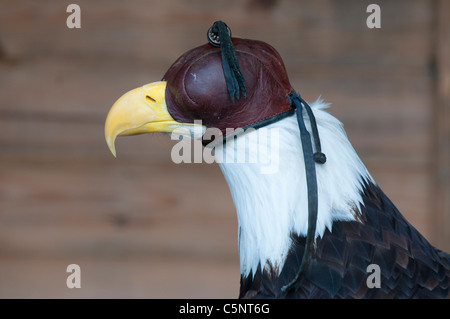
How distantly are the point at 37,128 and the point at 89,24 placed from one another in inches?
20.9

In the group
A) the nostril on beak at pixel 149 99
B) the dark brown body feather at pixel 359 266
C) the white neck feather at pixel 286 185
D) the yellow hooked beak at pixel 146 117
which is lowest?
the dark brown body feather at pixel 359 266

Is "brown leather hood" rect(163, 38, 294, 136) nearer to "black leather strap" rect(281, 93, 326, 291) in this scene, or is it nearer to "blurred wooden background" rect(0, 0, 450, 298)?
"black leather strap" rect(281, 93, 326, 291)

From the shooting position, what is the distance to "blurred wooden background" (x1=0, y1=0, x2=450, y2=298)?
8.41 feet

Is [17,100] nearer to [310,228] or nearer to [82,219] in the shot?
[82,219]

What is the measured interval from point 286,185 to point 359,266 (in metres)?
0.24

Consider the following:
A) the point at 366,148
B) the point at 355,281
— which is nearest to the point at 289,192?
the point at 355,281

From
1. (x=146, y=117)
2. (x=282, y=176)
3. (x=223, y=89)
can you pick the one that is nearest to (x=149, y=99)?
(x=146, y=117)

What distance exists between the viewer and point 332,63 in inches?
102

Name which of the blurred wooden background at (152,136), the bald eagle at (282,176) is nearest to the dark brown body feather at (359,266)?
the bald eagle at (282,176)

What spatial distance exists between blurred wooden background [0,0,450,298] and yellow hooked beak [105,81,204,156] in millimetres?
1285

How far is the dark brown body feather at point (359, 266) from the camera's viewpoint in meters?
1.25

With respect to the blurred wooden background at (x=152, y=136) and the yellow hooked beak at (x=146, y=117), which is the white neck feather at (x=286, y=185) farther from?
the blurred wooden background at (x=152, y=136)

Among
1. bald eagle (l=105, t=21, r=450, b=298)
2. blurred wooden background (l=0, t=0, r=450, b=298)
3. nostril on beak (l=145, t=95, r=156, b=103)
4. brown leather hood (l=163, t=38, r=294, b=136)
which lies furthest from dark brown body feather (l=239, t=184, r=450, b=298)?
blurred wooden background (l=0, t=0, r=450, b=298)

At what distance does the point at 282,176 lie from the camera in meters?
1.27
